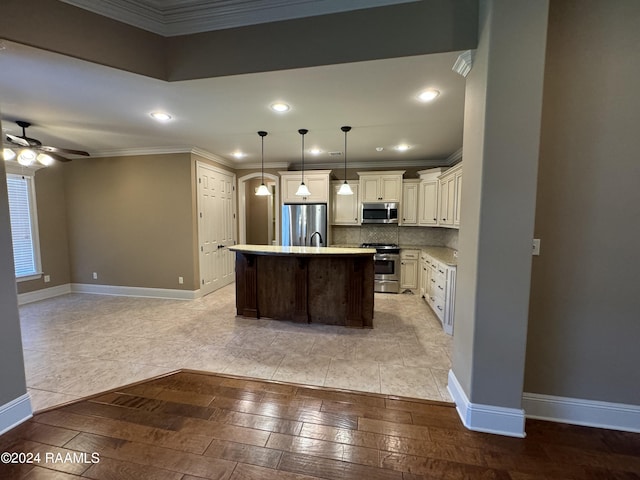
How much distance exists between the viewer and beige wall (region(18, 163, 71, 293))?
4680 millimetres

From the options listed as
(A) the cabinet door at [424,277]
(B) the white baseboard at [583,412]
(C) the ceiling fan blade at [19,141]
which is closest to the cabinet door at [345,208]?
(A) the cabinet door at [424,277]

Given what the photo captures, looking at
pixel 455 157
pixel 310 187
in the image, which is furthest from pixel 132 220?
pixel 455 157

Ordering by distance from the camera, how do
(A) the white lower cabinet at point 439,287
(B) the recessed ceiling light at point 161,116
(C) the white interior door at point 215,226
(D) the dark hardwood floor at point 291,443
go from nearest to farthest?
(D) the dark hardwood floor at point 291,443, (B) the recessed ceiling light at point 161,116, (A) the white lower cabinet at point 439,287, (C) the white interior door at point 215,226

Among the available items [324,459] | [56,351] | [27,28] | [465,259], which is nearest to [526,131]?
[465,259]

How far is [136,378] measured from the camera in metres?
2.35

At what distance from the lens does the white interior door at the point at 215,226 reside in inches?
191

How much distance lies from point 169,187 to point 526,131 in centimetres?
495

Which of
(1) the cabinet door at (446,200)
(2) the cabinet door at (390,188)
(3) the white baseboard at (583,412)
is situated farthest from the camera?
(2) the cabinet door at (390,188)

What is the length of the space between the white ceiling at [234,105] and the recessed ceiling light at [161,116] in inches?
3.0

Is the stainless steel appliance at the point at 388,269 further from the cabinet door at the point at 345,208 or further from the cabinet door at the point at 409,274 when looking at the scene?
the cabinet door at the point at 345,208

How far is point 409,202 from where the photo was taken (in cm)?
530

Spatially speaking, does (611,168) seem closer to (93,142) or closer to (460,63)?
(460,63)

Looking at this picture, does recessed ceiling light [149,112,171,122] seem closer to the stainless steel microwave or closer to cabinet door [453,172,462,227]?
the stainless steel microwave

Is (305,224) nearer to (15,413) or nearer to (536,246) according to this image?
(536,246)
